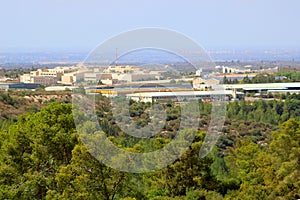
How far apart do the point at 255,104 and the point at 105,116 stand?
21.8 meters

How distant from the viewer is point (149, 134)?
27.1 feet

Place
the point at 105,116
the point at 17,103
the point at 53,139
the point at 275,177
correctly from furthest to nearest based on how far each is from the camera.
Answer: the point at 17,103
the point at 275,177
the point at 53,139
the point at 105,116

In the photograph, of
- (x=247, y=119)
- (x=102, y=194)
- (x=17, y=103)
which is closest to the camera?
(x=102, y=194)

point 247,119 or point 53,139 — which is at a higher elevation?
point 53,139

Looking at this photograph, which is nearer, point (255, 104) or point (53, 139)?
point (53, 139)

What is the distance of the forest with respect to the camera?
24.6 ft

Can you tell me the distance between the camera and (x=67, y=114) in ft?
29.3

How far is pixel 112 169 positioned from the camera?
7406mm

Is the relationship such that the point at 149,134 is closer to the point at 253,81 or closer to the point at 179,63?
the point at 179,63

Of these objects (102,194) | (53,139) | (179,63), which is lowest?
(102,194)

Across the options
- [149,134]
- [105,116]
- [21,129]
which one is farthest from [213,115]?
[21,129]

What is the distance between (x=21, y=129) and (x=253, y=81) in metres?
38.1

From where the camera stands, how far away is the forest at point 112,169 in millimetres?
7512

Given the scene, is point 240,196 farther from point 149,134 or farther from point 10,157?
point 10,157
